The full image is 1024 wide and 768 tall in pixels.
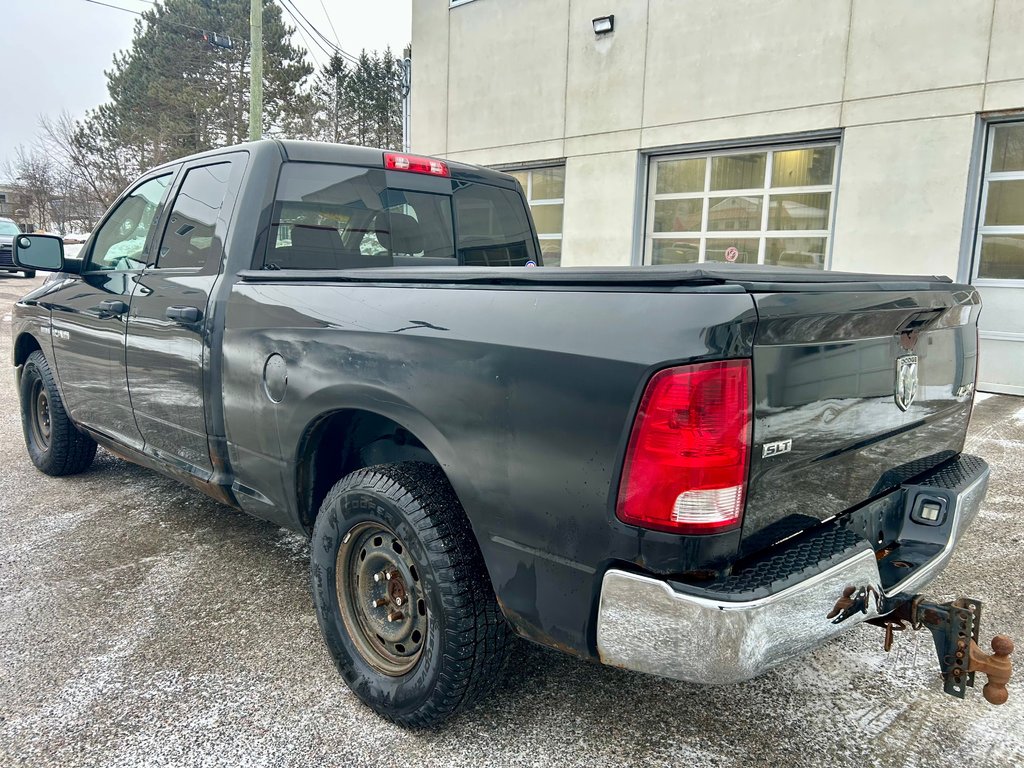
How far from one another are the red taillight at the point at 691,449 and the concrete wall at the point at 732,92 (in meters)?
7.71

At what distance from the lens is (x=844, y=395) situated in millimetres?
1890

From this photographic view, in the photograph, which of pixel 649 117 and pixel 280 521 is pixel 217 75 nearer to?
pixel 649 117

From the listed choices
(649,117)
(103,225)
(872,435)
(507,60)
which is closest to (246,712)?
(872,435)

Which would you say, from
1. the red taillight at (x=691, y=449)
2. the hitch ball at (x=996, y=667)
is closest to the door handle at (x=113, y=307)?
the red taillight at (x=691, y=449)

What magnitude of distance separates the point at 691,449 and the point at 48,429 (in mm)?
4624

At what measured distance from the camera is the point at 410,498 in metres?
2.10

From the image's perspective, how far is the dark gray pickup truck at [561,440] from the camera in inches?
63.7

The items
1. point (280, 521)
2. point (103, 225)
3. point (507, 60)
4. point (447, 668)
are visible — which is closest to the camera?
point (447, 668)

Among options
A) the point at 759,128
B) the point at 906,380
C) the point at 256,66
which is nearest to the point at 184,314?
the point at 906,380

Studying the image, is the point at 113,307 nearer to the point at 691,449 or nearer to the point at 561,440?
the point at 561,440

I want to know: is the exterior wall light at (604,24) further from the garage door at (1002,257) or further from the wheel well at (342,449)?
the wheel well at (342,449)

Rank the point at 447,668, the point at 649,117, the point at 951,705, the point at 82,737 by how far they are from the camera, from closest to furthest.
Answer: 1. the point at 447,668
2. the point at 82,737
3. the point at 951,705
4. the point at 649,117

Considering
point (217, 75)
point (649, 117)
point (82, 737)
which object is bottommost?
point (82, 737)

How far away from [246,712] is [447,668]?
791 millimetres
